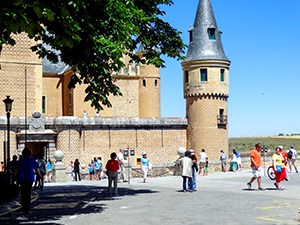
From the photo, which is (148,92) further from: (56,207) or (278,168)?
(56,207)

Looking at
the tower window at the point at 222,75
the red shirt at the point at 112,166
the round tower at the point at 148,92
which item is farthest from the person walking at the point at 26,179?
the round tower at the point at 148,92

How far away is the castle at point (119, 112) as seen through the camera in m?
40.1

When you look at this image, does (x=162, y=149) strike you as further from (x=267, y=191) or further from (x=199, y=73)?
(x=267, y=191)

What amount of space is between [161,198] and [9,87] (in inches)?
1044

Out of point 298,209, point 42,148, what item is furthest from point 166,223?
point 42,148

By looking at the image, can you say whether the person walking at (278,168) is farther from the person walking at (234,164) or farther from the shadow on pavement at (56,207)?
the person walking at (234,164)

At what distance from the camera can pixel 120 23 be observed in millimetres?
15109

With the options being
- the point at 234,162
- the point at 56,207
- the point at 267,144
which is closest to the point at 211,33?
the point at 234,162

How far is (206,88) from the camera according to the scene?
46.0 metres

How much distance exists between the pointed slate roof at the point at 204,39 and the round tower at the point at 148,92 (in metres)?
10.8

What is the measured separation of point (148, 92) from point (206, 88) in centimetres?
1232

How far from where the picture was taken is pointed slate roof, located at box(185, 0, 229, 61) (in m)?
46.3

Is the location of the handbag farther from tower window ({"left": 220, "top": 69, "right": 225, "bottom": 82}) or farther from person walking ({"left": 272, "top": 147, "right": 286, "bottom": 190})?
tower window ({"left": 220, "top": 69, "right": 225, "bottom": 82})

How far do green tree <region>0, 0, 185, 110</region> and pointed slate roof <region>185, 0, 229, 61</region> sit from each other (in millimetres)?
25926
